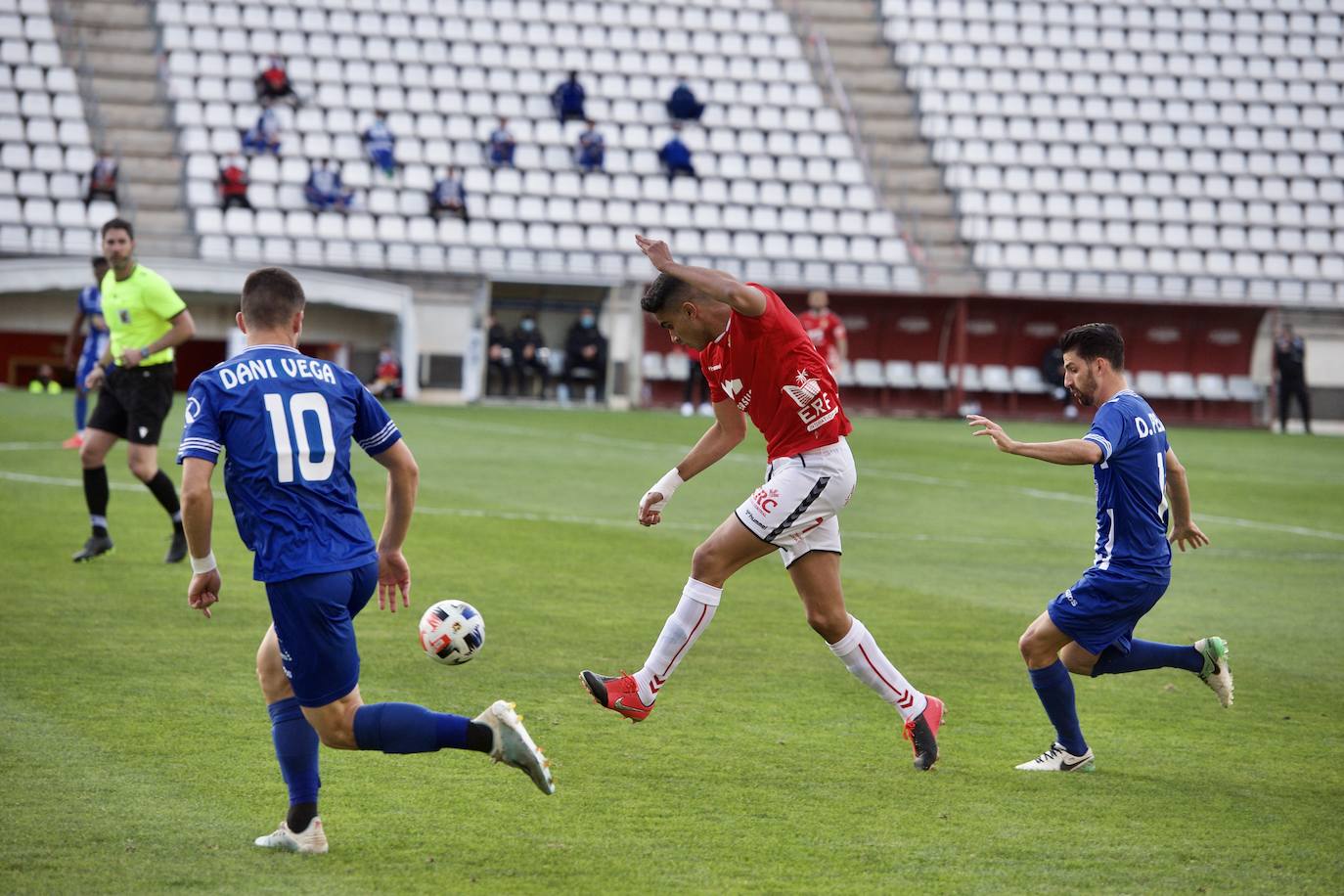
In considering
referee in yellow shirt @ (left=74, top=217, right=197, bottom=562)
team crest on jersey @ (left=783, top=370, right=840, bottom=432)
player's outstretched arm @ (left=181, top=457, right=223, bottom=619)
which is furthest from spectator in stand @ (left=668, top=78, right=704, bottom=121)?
player's outstretched arm @ (left=181, top=457, right=223, bottom=619)

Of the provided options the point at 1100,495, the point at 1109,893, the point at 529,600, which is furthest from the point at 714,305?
the point at 529,600

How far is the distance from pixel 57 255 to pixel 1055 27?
77.5 ft

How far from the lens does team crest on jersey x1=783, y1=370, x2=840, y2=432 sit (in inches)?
248

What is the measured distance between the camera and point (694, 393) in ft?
102

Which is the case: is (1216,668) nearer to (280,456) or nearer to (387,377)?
(280,456)

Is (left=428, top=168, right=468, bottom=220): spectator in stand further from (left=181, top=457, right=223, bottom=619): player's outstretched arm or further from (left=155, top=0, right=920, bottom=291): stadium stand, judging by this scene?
(left=181, top=457, right=223, bottom=619): player's outstretched arm

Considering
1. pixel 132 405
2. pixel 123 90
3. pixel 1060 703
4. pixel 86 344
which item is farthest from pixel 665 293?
pixel 123 90

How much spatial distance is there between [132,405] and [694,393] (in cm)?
2087

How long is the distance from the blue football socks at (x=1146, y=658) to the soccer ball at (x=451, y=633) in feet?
8.44

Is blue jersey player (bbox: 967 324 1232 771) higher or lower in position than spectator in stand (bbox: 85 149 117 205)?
lower

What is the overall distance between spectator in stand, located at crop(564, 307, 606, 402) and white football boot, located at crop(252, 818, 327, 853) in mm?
25604

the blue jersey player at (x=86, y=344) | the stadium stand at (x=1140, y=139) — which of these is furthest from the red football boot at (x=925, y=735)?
the stadium stand at (x=1140, y=139)

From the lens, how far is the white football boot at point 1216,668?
21.7ft

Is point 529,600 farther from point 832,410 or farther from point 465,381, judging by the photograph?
point 465,381
